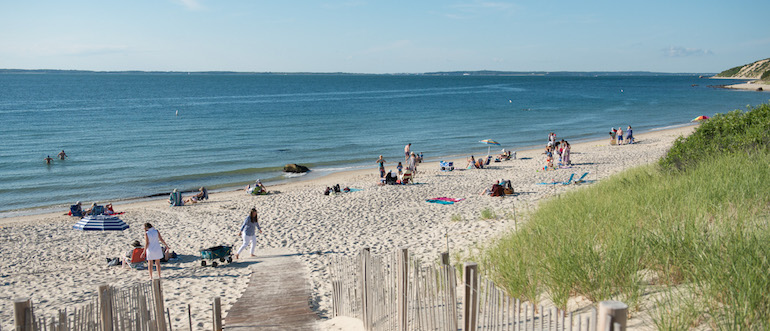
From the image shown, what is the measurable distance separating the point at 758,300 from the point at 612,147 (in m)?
30.3

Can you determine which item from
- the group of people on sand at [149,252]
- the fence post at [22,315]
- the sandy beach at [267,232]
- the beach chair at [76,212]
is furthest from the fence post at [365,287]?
the beach chair at [76,212]

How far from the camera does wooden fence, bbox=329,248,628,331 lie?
3.67m

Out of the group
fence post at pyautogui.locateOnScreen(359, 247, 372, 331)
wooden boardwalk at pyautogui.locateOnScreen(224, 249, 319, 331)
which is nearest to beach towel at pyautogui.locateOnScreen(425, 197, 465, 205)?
wooden boardwalk at pyautogui.locateOnScreen(224, 249, 319, 331)

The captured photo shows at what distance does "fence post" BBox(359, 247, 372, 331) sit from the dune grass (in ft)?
5.21

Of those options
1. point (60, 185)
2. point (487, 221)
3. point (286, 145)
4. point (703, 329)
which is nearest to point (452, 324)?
point (703, 329)

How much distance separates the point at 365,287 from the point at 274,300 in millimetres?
2656

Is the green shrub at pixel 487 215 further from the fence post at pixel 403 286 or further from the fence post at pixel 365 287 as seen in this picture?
the fence post at pixel 403 286

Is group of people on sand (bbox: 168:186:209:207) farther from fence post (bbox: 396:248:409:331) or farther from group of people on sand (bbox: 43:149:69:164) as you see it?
fence post (bbox: 396:248:409:331)

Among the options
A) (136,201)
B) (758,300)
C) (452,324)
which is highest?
(758,300)

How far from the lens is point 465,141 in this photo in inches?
1510

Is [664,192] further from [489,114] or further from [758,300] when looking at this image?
[489,114]

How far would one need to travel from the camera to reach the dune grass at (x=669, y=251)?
4070 millimetres

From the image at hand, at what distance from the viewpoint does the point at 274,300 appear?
864 cm

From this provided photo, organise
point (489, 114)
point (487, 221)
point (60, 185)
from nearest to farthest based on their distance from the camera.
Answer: point (487, 221)
point (60, 185)
point (489, 114)
